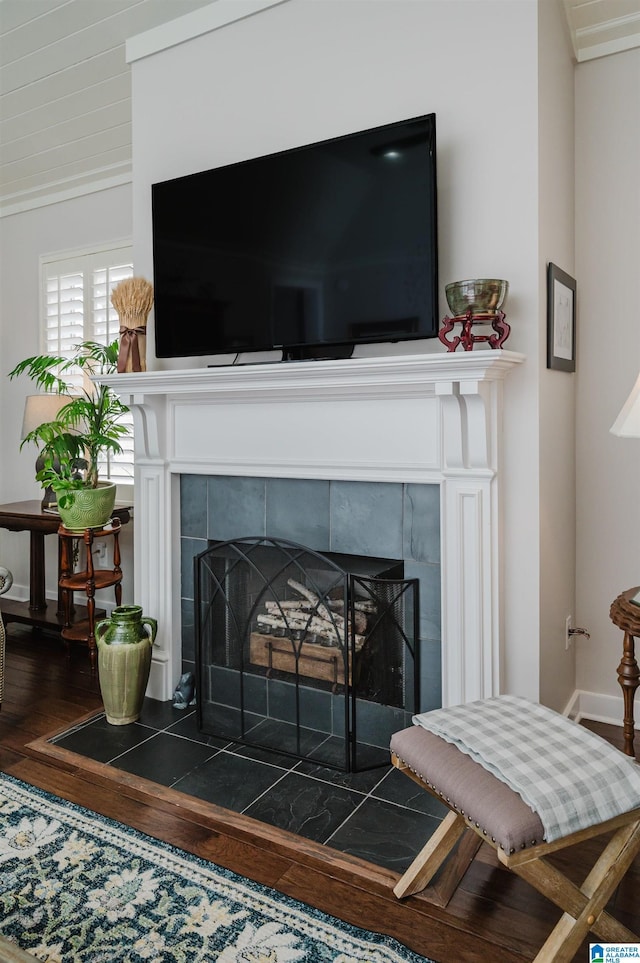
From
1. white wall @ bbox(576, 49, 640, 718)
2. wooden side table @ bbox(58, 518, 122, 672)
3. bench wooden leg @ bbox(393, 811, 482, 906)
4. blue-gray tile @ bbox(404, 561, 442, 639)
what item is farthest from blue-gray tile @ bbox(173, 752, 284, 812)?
white wall @ bbox(576, 49, 640, 718)

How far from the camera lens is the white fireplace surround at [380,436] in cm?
215

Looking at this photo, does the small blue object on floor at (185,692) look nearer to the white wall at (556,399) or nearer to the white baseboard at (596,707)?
the white wall at (556,399)

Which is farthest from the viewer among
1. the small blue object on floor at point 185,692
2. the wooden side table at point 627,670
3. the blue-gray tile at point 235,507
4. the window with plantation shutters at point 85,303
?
the window with plantation shutters at point 85,303

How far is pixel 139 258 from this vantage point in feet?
9.68

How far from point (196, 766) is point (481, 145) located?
2326 millimetres

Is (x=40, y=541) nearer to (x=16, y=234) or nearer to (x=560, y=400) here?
(x=16, y=234)

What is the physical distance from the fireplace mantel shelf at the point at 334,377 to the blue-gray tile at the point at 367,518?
0.34m

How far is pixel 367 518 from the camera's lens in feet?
7.96

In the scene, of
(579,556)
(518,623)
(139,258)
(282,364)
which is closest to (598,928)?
(518,623)

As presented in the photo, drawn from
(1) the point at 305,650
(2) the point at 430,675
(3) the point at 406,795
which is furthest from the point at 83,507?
(3) the point at 406,795

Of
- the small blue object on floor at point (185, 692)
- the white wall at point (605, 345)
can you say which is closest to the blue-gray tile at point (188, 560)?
the small blue object on floor at point (185, 692)

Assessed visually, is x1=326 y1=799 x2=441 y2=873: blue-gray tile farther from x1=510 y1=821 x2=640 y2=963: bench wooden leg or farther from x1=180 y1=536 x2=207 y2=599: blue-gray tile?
x1=180 y1=536 x2=207 y2=599: blue-gray tile

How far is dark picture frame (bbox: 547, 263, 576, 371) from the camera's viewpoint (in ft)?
7.45

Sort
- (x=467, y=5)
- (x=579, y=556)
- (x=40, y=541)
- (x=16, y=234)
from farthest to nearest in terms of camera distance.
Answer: (x=16, y=234), (x=40, y=541), (x=579, y=556), (x=467, y=5)
